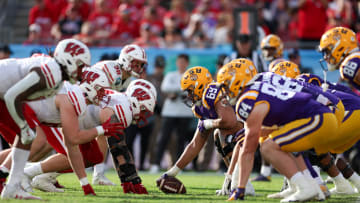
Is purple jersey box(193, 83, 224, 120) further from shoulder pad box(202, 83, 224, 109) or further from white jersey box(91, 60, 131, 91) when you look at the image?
white jersey box(91, 60, 131, 91)

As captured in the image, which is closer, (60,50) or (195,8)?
(60,50)

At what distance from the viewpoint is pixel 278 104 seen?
6871 millimetres

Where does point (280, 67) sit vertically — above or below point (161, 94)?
above

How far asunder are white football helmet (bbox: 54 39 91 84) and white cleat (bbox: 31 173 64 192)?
179cm

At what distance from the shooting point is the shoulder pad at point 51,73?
6574mm

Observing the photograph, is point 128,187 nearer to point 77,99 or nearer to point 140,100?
point 140,100

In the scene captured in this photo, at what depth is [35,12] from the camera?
15.8m

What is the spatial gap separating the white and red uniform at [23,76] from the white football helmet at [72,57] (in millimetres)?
113

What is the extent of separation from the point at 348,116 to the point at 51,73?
365 centimetres

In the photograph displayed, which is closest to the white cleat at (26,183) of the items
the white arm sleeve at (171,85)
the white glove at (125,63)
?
the white glove at (125,63)

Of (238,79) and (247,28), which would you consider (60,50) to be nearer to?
(238,79)

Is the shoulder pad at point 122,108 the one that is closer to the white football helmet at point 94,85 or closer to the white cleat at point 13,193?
the white football helmet at point 94,85

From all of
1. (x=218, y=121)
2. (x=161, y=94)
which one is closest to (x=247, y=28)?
(x=161, y=94)

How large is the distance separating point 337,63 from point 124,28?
718 cm
